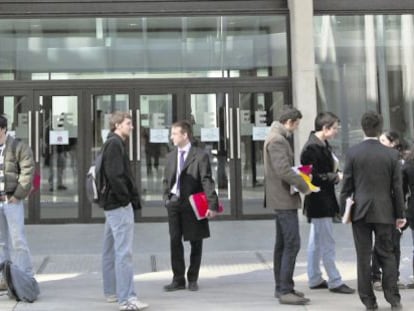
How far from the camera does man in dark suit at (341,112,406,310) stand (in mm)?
5621

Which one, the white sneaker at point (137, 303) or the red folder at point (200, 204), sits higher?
the red folder at point (200, 204)

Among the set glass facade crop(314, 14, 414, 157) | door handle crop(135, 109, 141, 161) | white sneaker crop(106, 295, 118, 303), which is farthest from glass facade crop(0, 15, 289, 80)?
white sneaker crop(106, 295, 118, 303)

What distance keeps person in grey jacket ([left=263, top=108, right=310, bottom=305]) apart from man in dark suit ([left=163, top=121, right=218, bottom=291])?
2.80ft

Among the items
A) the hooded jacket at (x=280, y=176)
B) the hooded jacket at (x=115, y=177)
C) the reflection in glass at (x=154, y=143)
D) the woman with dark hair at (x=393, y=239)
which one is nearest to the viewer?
the hooded jacket at (x=115, y=177)

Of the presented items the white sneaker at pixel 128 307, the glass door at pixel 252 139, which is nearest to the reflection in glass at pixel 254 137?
the glass door at pixel 252 139

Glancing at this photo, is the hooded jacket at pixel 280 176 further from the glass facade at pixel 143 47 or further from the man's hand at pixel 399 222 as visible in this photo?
Result: the glass facade at pixel 143 47

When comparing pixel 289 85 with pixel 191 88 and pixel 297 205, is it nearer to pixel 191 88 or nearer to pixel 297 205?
pixel 191 88

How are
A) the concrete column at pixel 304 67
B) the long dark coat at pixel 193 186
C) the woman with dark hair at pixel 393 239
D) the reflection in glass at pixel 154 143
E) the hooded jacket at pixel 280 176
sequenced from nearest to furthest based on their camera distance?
1. the hooded jacket at pixel 280 176
2. the woman with dark hair at pixel 393 239
3. the long dark coat at pixel 193 186
4. the concrete column at pixel 304 67
5. the reflection in glass at pixel 154 143

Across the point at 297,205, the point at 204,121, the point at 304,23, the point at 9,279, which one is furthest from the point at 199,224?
the point at 304,23

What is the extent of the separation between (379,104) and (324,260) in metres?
6.54

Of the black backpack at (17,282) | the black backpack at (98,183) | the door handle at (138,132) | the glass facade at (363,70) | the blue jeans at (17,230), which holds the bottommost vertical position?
the black backpack at (17,282)

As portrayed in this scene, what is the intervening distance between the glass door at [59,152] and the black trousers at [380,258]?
23.5 feet

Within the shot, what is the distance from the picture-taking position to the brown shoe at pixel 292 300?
6.00 m

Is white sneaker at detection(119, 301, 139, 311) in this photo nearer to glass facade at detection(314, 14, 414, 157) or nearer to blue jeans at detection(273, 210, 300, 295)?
blue jeans at detection(273, 210, 300, 295)
